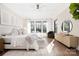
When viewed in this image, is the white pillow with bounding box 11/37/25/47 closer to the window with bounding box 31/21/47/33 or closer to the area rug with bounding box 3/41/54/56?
the area rug with bounding box 3/41/54/56

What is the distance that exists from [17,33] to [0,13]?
0.49m

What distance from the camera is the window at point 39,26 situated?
10.2 ft

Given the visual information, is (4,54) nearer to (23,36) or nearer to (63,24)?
(23,36)

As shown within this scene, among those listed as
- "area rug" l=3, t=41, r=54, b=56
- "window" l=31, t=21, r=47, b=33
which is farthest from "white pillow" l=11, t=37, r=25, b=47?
"window" l=31, t=21, r=47, b=33

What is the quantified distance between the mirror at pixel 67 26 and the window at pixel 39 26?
0.36 metres

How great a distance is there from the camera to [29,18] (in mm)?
3119

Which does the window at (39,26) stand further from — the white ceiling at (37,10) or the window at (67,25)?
the window at (67,25)

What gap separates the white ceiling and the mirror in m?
0.25

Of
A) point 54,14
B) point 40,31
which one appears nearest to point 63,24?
point 54,14

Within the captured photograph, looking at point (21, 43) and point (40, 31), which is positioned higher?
point (40, 31)

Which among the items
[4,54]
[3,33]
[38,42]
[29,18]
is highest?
[29,18]

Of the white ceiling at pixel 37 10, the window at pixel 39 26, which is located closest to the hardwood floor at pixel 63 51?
the window at pixel 39 26

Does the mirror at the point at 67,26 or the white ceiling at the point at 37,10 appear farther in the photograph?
the mirror at the point at 67,26

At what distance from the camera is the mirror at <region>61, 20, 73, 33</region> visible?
123 inches
